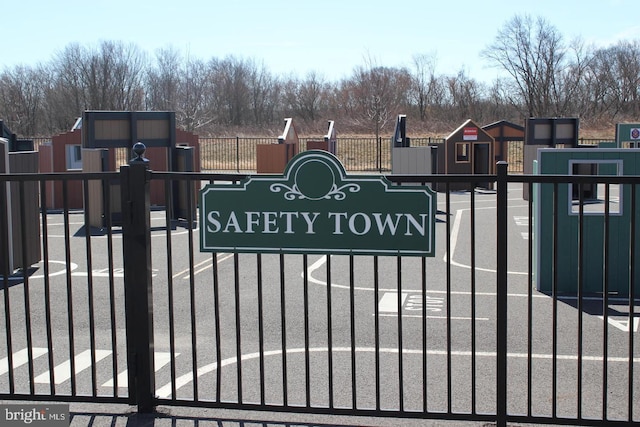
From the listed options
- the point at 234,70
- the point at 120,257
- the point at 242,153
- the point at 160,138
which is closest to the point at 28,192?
the point at 120,257

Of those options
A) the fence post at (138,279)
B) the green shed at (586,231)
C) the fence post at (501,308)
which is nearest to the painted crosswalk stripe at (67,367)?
the fence post at (138,279)

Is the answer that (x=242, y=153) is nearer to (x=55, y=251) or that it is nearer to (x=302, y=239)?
(x=55, y=251)

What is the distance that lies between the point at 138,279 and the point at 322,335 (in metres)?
3.56

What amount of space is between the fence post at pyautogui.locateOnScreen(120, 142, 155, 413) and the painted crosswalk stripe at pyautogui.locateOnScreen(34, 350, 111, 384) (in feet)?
5.83

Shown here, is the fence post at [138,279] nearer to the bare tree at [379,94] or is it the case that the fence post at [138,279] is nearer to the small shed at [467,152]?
the small shed at [467,152]

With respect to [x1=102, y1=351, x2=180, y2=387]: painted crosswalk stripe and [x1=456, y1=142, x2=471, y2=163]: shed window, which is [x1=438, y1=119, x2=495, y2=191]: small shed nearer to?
[x1=456, y1=142, x2=471, y2=163]: shed window

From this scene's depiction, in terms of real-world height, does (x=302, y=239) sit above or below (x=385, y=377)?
above

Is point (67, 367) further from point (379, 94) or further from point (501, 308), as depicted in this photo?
point (379, 94)

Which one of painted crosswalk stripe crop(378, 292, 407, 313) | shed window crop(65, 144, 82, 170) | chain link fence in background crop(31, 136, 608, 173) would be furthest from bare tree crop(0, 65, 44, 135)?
painted crosswalk stripe crop(378, 292, 407, 313)

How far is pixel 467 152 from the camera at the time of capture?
1107 inches

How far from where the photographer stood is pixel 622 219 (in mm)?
10484

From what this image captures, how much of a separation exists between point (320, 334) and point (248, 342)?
2.68 ft

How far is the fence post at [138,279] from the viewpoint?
495cm

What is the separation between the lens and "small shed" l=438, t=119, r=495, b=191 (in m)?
26.9
